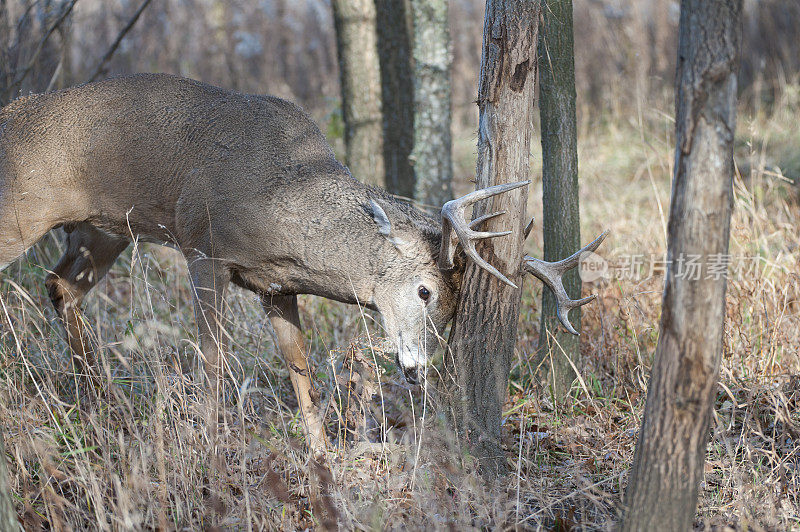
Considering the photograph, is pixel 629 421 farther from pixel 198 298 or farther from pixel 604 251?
pixel 604 251

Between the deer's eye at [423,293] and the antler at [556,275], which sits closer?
the antler at [556,275]

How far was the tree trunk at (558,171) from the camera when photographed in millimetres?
4531

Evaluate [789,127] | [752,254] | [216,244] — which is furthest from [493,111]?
[789,127]

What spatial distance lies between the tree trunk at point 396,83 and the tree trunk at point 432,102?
589 mm

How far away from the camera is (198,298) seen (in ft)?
15.2

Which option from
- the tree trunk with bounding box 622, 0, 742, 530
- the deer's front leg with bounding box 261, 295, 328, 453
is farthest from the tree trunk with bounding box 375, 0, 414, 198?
the tree trunk with bounding box 622, 0, 742, 530

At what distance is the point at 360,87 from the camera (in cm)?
814

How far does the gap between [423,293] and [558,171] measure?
109cm

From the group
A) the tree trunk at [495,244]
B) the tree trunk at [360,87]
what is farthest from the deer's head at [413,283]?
the tree trunk at [360,87]

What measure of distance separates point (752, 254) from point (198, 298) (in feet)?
14.9

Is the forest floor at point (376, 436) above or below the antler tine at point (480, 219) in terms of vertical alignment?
below

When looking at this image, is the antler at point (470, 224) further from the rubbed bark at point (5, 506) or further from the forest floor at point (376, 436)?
the rubbed bark at point (5, 506)

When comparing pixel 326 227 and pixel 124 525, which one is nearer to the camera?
pixel 124 525

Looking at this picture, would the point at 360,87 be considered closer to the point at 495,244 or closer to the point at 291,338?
the point at 291,338
